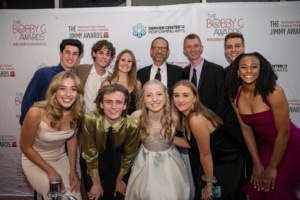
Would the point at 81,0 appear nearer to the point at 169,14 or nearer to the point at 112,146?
the point at 169,14

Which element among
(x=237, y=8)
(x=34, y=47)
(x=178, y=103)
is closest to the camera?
(x=178, y=103)

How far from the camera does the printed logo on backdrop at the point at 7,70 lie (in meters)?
3.82

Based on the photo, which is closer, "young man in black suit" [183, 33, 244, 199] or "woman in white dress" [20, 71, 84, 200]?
"woman in white dress" [20, 71, 84, 200]

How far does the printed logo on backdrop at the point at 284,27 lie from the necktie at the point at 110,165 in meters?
2.78

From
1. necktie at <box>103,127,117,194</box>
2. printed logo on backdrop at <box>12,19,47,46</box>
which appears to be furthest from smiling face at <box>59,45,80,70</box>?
printed logo on backdrop at <box>12,19,47,46</box>

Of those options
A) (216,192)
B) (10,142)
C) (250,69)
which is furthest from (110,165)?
(10,142)

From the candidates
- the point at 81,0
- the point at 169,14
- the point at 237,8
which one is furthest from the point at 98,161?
the point at 81,0

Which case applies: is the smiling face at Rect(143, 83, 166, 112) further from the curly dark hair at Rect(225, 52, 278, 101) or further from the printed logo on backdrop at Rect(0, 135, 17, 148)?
the printed logo on backdrop at Rect(0, 135, 17, 148)

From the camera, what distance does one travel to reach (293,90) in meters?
3.59

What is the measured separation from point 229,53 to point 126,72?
1203mm

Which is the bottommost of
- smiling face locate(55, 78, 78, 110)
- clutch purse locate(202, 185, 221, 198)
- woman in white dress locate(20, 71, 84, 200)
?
clutch purse locate(202, 185, 221, 198)

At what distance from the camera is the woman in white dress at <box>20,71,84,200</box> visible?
2043mm

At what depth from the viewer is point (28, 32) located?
3803mm

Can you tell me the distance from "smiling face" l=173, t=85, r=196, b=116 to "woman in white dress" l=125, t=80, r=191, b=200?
0.38 feet
